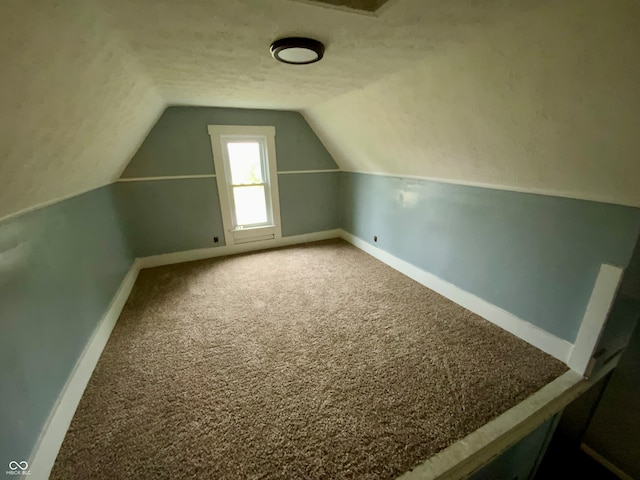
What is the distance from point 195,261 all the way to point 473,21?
3651 mm

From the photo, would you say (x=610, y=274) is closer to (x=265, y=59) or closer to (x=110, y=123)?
(x=265, y=59)

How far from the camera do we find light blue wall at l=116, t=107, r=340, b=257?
10.4ft

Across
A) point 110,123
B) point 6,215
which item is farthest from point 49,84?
point 110,123

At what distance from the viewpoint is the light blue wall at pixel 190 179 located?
3.18 m

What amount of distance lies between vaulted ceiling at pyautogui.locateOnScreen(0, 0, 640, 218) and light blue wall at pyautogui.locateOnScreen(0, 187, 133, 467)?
6.4 inches

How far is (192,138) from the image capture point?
330 cm

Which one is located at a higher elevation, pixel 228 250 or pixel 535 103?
pixel 535 103

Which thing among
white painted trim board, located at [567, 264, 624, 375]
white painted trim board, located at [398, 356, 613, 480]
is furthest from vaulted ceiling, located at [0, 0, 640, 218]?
white painted trim board, located at [398, 356, 613, 480]

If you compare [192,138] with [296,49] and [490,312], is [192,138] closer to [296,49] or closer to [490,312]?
[296,49]

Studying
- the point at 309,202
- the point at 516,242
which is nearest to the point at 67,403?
the point at 516,242

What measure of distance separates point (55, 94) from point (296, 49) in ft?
3.72

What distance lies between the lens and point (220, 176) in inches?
139

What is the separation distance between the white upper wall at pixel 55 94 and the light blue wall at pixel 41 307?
0.17m

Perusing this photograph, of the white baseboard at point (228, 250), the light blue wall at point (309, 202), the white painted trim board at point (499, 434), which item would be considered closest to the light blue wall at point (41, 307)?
the white baseboard at point (228, 250)
